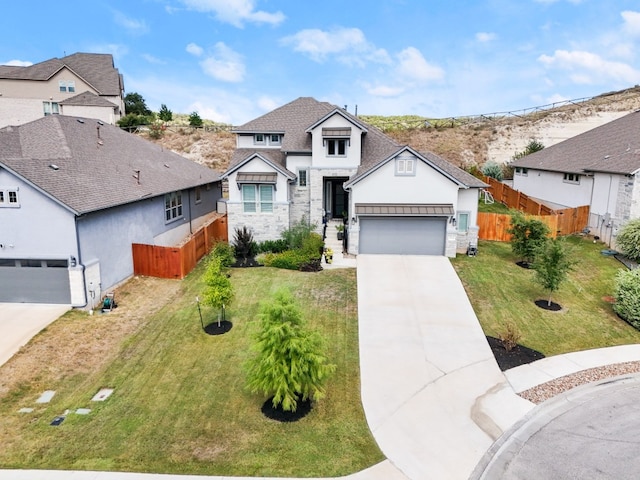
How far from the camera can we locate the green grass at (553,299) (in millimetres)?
14562

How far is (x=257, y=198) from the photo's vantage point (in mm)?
24672

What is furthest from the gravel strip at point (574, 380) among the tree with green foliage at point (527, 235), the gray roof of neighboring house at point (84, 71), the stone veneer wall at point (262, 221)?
the gray roof of neighboring house at point (84, 71)

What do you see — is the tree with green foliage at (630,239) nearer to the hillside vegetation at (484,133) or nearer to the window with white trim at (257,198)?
the window with white trim at (257,198)

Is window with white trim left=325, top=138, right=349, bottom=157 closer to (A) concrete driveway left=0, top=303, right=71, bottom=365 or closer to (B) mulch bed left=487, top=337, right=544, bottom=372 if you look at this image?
(B) mulch bed left=487, top=337, right=544, bottom=372

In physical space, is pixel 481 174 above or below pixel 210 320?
above

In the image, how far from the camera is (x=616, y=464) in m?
8.68

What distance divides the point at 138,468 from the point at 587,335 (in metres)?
14.4

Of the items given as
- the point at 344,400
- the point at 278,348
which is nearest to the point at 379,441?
the point at 344,400

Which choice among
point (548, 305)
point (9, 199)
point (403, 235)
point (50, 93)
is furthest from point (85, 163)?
point (50, 93)

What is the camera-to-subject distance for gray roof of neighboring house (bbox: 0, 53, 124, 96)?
162 feet

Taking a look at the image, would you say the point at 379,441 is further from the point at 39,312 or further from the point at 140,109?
the point at 140,109

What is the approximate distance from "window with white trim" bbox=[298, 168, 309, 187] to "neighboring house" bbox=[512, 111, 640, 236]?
17.7m

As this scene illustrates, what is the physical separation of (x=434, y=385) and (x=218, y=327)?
7.68m

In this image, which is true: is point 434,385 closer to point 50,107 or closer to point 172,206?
point 172,206
